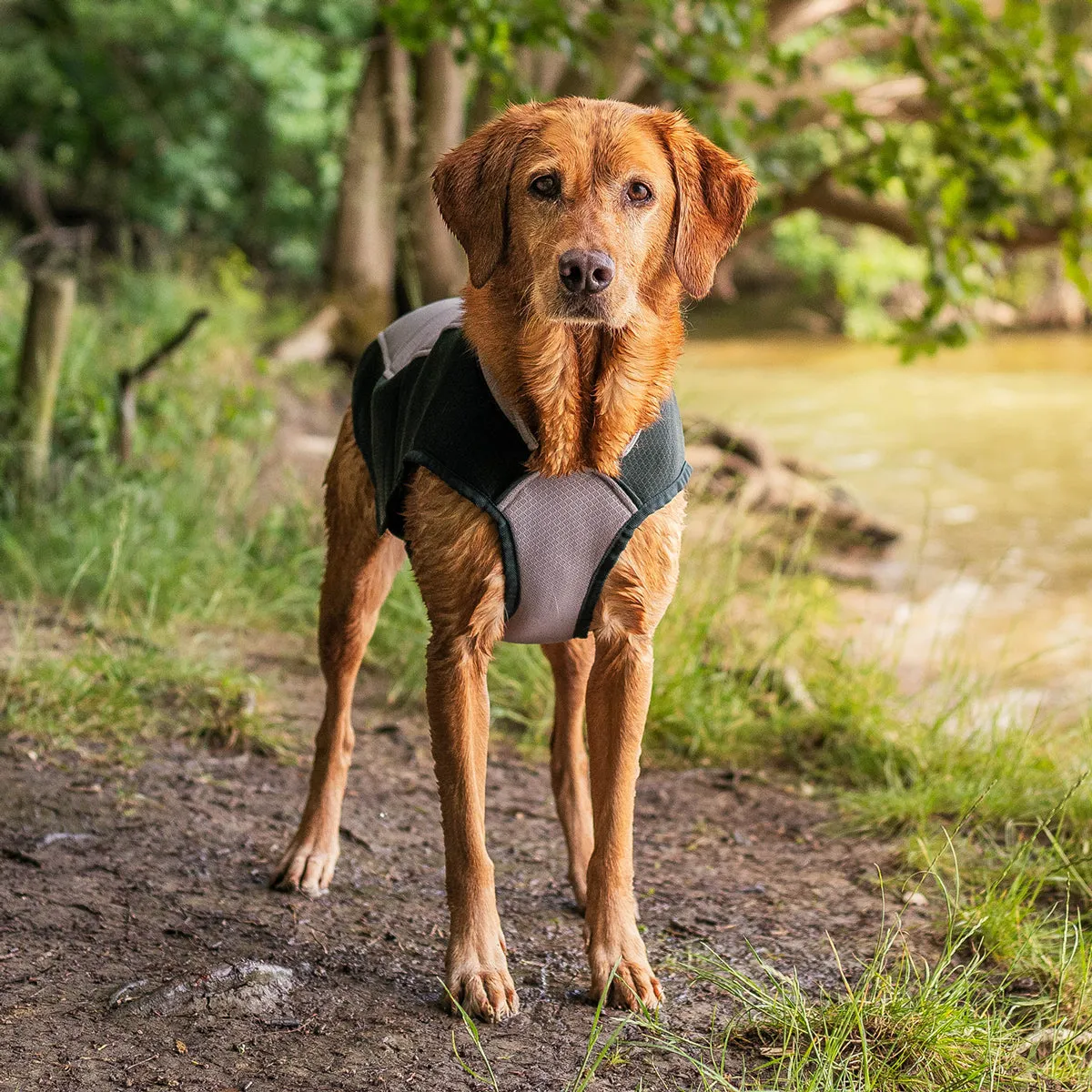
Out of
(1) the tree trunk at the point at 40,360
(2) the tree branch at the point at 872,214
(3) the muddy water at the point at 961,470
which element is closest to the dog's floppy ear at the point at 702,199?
(3) the muddy water at the point at 961,470

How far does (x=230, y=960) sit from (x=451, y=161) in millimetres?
1994

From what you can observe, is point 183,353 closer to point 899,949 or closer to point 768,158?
point 768,158

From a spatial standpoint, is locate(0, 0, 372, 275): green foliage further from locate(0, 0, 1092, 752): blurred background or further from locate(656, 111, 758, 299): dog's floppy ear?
locate(656, 111, 758, 299): dog's floppy ear

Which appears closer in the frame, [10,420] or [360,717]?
[360,717]

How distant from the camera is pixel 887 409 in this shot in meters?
14.8

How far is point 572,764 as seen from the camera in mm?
3678

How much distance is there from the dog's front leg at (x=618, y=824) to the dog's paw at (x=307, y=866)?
2.95ft

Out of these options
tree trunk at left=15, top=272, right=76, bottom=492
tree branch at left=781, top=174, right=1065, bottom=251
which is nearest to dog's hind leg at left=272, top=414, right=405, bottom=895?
tree trunk at left=15, top=272, right=76, bottom=492

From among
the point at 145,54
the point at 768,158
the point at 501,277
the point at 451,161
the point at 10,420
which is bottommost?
the point at 10,420

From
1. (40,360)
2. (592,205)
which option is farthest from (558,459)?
(40,360)

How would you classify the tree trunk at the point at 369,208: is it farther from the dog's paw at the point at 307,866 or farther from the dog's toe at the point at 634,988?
the dog's toe at the point at 634,988

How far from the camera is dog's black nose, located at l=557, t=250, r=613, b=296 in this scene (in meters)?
2.78

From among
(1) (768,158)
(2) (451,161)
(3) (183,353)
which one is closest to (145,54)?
(3) (183,353)

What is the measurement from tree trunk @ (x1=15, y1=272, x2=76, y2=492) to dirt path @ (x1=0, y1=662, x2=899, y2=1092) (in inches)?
83.8
